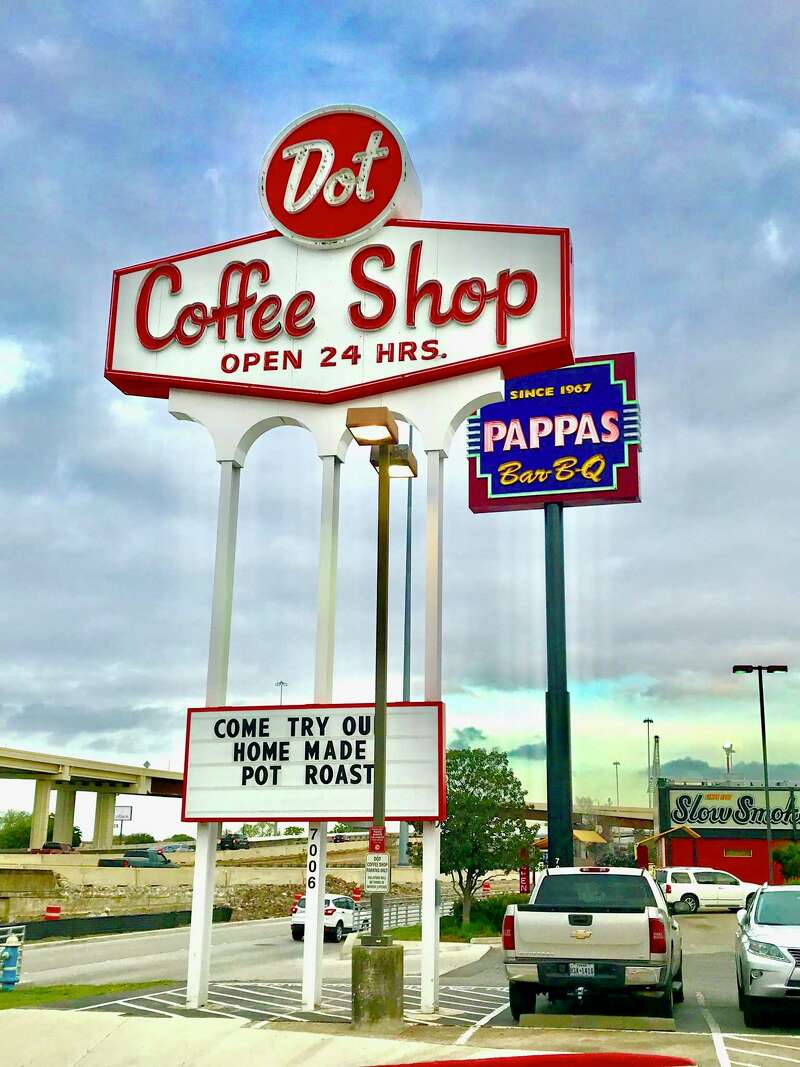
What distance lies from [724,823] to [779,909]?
178ft

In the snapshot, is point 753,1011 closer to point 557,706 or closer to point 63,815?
point 557,706

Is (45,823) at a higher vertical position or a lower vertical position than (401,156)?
lower

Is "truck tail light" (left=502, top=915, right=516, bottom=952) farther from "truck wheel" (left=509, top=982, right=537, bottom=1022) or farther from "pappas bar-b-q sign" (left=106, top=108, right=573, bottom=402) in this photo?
"pappas bar-b-q sign" (left=106, top=108, right=573, bottom=402)

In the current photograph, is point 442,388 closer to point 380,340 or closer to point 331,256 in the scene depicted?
point 380,340

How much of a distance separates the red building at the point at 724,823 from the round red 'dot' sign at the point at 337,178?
5264cm

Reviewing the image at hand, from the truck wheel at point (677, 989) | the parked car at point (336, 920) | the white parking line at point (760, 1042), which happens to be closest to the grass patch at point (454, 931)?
the parked car at point (336, 920)

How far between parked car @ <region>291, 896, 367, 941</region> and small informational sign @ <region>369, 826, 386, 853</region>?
2241 centimetres

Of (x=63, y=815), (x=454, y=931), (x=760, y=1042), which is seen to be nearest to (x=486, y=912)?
(x=454, y=931)

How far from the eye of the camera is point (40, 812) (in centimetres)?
9444

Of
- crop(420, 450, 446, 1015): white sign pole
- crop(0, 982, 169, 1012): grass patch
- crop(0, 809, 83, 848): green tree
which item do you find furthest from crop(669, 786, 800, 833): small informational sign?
crop(0, 809, 83, 848): green tree

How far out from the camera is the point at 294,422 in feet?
62.4

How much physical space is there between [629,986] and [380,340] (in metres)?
10.3

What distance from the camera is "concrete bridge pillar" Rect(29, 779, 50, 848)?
303 ft

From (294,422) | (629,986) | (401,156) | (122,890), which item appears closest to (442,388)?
(294,422)
